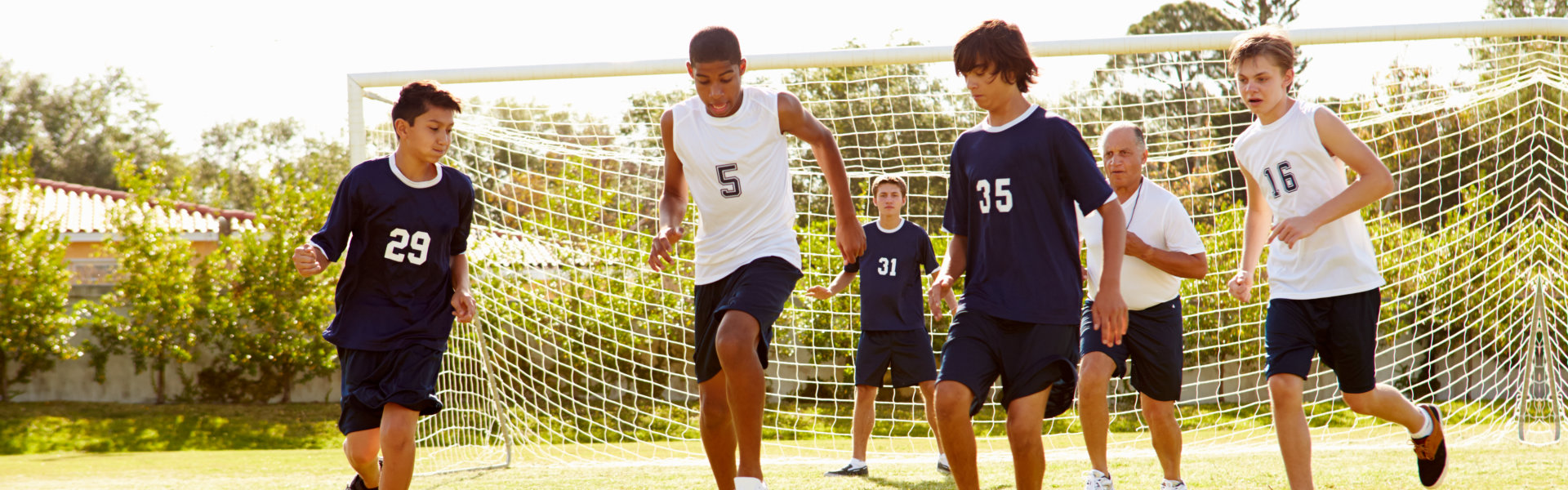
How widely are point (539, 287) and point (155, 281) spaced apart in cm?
768

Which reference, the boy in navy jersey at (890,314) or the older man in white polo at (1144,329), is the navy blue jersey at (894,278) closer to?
the boy in navy jersey at (890,314)

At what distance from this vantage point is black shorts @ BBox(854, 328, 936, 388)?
18.8ft

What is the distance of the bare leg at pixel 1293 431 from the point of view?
3492 mm

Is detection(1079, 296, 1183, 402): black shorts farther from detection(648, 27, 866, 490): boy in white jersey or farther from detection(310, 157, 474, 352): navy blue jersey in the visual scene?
detection(310, 157, 474, 352): navy blue jersey

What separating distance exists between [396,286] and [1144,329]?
8.90ft

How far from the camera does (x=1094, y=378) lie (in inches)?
159

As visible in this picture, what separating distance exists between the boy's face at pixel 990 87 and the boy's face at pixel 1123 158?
1.30 metres

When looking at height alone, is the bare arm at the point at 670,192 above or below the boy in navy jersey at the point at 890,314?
above

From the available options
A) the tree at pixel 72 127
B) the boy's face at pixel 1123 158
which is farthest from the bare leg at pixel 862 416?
the tree at pixel 72 127

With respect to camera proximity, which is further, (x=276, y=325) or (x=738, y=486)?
(x=276, y=325)

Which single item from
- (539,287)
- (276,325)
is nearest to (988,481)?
(539,287)

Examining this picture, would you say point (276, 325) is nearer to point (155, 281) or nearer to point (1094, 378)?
point (155, 281)

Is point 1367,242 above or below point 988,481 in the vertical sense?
above

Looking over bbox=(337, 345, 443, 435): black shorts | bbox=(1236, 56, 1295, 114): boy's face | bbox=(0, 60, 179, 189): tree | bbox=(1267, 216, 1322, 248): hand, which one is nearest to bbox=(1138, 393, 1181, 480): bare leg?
bbox=(1267, 216, 1322, 248): hand
